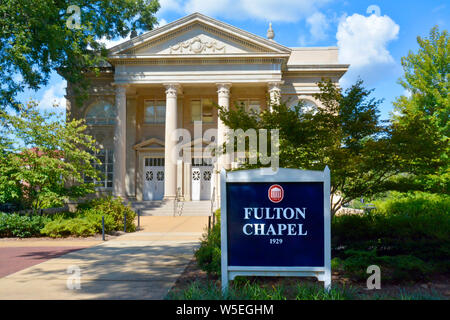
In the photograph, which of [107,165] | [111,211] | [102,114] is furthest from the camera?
[102,114]

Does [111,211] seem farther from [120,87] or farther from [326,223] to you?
[120,87]

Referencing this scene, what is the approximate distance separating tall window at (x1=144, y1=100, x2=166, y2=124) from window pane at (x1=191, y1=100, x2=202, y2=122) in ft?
7.79

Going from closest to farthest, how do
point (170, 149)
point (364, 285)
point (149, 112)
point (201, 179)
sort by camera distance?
point (364, 285) → point (170, 149) → point (201, 179) → point (149, 112)

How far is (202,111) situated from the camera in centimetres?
3041

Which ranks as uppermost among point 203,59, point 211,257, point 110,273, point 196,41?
point 196,41

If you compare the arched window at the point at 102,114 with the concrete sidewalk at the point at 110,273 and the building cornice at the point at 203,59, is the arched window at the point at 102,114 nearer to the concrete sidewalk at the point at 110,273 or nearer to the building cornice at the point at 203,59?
the building cornice at the point at 203,59

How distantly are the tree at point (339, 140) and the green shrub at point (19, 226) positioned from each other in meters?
8.77

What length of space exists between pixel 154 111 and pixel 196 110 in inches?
136

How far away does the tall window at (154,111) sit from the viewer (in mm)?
30703

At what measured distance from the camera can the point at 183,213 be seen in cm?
2461

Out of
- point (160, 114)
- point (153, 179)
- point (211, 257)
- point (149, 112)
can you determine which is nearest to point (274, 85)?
point (160, 114)

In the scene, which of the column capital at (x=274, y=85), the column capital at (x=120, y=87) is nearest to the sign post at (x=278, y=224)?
the column capital at (x=274, y=85)
